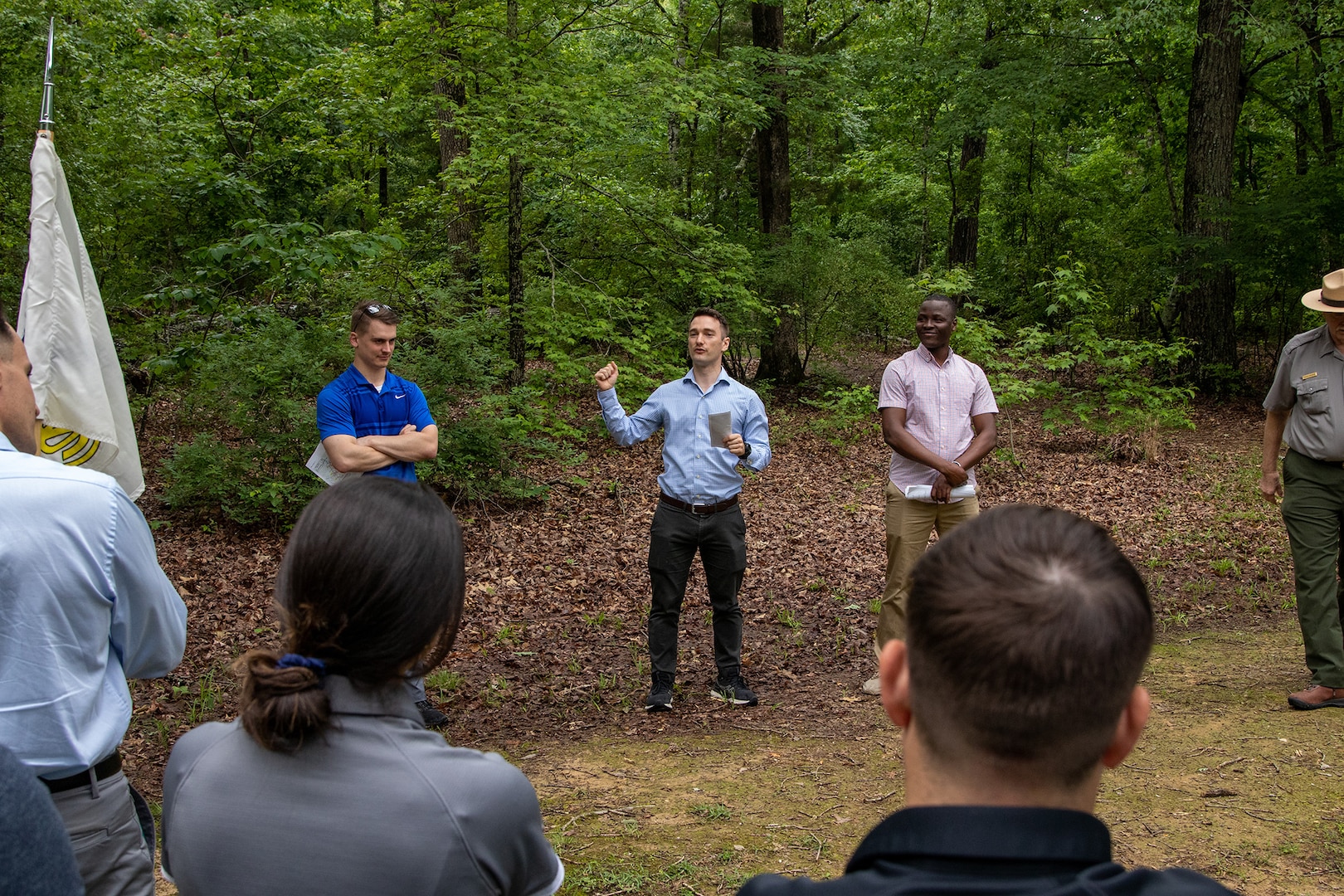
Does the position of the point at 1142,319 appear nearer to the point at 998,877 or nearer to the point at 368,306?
the point at 368,306

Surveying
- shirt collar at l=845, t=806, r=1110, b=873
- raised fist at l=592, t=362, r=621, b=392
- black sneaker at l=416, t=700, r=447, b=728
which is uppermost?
raised fist at l=592, t=362, r=621, b=392

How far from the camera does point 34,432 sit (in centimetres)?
229

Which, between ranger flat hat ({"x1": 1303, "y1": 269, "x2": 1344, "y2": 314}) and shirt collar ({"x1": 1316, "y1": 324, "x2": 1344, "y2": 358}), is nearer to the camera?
ranger flat hat ({"x1": 1303, "y1": 269, "x2": 1344, "y2": 314})

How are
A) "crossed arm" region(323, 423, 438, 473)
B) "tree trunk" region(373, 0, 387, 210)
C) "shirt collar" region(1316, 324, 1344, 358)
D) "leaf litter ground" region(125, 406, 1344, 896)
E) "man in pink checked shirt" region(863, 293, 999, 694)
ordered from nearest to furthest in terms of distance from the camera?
"leaf litter ground" region(125, 406, 1344, 896) → "crossed arm" region(323, 423, 438, 473) → "shirt collar" region(1316, 324, 1344, 358) → "man in pink checked shirt" region(863, 293, 999, 694) → "tree trunk" region(373, 0, 387, 210)

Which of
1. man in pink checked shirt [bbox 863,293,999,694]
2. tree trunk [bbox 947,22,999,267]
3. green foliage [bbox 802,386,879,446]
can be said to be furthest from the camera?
tree trunk [bbox 947,22,999,267]

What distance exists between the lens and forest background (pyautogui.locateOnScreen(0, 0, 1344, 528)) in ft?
31.3

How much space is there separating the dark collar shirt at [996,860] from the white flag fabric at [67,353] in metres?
3.42

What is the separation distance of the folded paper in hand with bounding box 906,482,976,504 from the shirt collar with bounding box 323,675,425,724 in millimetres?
4556

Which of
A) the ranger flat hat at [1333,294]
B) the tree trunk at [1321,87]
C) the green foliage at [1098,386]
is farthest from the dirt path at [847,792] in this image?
the tree trunk at [1321,87]

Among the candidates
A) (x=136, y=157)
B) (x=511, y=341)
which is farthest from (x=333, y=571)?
(x=136, y=157)

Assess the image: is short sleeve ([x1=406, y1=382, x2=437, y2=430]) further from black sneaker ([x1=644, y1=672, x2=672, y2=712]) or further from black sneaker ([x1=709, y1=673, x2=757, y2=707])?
black sneaker ([x1=709, y1=673, x2=757, y2=707])

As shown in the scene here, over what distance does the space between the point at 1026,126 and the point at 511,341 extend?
12439 mm

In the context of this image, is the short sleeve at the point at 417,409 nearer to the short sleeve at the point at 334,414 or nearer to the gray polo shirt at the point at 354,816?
the short sleeve at the point at 334,414

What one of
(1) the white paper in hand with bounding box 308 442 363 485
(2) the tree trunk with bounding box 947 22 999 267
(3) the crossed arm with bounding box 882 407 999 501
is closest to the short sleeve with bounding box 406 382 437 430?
(1) the white paper in hand with bounding box 308 442 363 485
